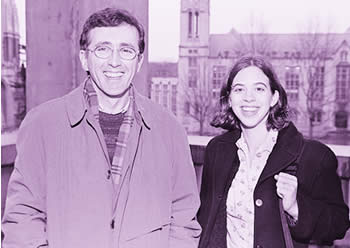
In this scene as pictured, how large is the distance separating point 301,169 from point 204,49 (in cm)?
1194

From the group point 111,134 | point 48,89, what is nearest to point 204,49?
point 48,89

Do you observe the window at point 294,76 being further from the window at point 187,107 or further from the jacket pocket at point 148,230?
the jacket pocket at point 148,230

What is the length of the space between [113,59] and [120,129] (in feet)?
0.52

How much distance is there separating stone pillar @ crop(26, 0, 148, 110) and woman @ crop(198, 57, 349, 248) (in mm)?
667

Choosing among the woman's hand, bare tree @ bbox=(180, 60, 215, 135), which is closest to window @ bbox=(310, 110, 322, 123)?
bare tree @ bbox=(180, 60, 215, 135)

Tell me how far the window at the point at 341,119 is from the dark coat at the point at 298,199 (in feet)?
51.7

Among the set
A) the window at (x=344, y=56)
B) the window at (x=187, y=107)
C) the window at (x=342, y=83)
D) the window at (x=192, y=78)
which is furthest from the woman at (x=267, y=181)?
the window at (x=344, y=56)

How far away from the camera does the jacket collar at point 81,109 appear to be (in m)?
0.99

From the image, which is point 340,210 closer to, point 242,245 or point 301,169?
point 301,169

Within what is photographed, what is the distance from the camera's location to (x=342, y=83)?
17.3m

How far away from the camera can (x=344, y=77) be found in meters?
18.1

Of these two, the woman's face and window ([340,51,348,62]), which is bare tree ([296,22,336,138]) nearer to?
window ([340,51,348,62])

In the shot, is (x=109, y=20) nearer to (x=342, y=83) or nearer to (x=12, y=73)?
(x=12, y=73)

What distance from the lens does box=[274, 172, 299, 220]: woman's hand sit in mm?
1088
